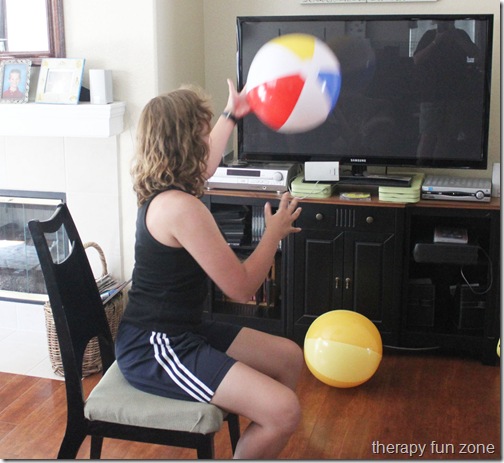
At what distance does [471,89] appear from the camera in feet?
10.5

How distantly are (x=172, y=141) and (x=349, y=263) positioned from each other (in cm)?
153

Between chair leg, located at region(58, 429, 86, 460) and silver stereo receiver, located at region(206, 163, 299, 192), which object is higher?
silver stereo receiver, located at region(206, 163, 299, 192)

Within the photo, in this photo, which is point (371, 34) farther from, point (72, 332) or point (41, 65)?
point (72, 332)

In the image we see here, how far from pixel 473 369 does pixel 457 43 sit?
138cm

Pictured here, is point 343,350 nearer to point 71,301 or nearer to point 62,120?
point 71,301

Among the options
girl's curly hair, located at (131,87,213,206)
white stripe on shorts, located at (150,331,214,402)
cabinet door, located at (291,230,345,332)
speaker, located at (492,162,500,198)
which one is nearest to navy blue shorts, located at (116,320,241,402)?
white stripe on shorts, located at (150,331,214,402)

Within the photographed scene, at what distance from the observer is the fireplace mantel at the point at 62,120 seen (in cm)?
327

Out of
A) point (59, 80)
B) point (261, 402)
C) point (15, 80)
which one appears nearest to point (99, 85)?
point (59, 80)

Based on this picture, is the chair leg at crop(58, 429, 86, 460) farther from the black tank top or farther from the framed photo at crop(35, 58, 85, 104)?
the framed photo at crop(35, 58, 85, 104)

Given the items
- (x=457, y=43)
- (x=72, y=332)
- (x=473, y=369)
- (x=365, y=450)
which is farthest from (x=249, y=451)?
(x=457, y=43)

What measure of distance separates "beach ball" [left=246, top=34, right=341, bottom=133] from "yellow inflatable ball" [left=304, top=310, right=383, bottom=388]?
0.95 meters

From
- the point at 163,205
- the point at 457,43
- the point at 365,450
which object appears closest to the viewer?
the point at 163,205

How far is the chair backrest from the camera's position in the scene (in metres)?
1.98

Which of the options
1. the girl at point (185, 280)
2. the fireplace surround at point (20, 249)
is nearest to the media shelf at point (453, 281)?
the girl at point (185, 280)
